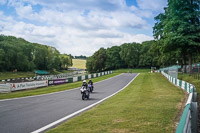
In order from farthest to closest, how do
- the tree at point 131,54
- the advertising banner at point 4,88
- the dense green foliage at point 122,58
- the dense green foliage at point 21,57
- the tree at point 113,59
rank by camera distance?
the tree at point 113,59, the tree at point 131,54, the dense green foliage at point 122,58, the dense green foliage at point 21,57, the advertising banner at point 4,88

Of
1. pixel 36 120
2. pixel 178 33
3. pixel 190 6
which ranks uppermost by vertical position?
pixel 190 6

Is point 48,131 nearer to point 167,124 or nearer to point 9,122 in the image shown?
point 9,122

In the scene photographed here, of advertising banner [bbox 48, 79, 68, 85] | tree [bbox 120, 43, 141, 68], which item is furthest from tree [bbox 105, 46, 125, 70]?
advertising banner [bbox 48, 79, 68, 85]

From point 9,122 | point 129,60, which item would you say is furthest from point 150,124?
point 129,60

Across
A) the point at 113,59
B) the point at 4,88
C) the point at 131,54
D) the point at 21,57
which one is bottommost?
the point at 4,88

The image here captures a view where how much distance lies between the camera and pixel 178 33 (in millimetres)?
32719

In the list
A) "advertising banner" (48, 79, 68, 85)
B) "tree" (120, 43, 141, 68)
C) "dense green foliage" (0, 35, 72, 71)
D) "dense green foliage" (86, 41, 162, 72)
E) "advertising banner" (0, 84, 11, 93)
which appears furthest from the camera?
"tree" (120, 43, 141, 68)

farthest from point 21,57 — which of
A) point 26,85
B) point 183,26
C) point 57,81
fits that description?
point 183,26

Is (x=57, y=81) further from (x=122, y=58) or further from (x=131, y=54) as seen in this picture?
(x=122, y=58)

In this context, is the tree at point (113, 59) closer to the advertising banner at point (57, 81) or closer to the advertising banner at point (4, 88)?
the advertising banner at point (57, 81)

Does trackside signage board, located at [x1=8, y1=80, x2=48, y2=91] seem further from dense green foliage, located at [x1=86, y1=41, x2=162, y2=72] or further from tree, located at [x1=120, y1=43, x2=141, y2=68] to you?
tree, located at [x1=120, y1=43, x2=141, y2=68]

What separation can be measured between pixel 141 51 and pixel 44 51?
52108 millimetres

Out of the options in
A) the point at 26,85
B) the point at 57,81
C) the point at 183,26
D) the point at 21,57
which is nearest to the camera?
the point at 26,85

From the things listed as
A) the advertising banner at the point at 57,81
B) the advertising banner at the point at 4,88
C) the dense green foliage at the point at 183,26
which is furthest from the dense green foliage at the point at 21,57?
the dense green foliage at the point at 183,26
